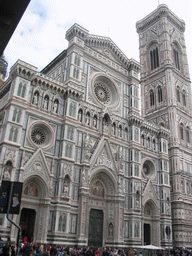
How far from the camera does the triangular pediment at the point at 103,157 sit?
27.4 m

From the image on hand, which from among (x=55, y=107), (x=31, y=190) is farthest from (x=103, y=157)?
(x=31, y=190)

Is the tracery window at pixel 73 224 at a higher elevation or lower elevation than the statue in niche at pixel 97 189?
lower

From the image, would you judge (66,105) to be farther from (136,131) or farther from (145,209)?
(145,209)

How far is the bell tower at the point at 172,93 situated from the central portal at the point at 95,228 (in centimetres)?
1274

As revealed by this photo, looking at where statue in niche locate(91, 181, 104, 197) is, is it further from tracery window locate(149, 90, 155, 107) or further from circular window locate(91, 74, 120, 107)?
tracery window locate(149, 90, 155, 107)

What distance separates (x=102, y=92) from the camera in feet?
107

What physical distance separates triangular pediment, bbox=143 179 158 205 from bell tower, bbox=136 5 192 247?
208 inches

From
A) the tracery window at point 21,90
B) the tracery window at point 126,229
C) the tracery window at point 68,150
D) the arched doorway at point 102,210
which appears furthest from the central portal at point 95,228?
the tracery window at point 21,90

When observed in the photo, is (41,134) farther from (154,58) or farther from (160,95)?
(154,58)

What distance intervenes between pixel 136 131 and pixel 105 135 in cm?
544

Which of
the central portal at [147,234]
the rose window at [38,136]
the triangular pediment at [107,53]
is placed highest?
the triangular pediment at [107,53]

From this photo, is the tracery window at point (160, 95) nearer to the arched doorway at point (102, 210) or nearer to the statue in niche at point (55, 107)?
the arched doorway at point (102, 210)

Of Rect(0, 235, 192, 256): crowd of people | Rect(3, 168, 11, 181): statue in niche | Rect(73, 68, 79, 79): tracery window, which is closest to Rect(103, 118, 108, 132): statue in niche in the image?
Rect(73, 68, 79, 79): tracery window

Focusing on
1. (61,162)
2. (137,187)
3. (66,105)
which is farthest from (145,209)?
(66,105)
